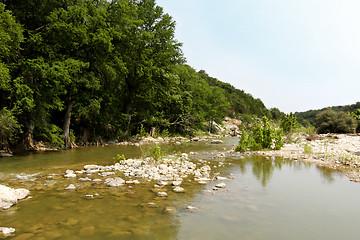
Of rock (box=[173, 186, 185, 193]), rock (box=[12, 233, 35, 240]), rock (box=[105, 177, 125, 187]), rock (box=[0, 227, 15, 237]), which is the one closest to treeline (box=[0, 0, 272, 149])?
rock (box=[105, 177, 125, 187])

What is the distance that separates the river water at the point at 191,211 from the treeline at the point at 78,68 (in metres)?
7.04

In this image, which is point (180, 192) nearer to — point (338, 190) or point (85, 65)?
point (338, 190)

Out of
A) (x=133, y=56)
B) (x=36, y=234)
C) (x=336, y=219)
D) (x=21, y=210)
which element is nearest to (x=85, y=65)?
(x=133, y=56)

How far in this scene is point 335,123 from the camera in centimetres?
3344

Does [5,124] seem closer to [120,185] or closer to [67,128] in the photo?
[67,128]

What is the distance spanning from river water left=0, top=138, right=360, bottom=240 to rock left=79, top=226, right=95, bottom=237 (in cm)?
2

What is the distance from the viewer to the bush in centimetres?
3253

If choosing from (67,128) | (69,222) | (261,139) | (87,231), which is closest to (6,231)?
(69,222)

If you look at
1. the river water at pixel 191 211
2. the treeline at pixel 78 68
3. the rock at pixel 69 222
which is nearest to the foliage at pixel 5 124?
the treeline at pixel 78 68

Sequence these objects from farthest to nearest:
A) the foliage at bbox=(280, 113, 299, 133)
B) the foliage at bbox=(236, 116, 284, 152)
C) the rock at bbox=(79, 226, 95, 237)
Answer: the foliage at bbox=(280, 113, 299, 133), the foliage at bbox=(236, 116, 284, 152), the rock at bbox=(79, 226, 95, 237)

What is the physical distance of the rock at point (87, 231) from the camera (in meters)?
4.03

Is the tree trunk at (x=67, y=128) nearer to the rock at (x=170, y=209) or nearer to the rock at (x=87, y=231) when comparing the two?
the rock at (x=170, y=209)

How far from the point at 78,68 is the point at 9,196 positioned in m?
11.4

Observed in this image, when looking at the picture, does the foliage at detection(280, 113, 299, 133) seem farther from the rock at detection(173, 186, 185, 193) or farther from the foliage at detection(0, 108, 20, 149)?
the foliage at detection(0, 108, 20, 149)
